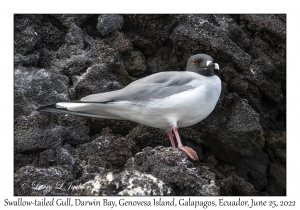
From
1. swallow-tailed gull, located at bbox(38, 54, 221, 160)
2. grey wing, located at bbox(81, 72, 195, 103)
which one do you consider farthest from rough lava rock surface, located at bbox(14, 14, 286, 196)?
grey wing, located at bbox(81, 72, 195, 103)

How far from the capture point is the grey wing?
5805 mm

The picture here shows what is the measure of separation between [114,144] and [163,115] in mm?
719

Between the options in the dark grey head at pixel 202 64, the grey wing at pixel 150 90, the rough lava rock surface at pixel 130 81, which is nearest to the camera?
the grey wing at pixel 150 90

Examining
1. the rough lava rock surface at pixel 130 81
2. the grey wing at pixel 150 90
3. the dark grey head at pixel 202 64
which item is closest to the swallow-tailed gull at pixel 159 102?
the grey wing at pixel 150 90

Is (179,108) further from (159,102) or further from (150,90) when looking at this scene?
(150,90)

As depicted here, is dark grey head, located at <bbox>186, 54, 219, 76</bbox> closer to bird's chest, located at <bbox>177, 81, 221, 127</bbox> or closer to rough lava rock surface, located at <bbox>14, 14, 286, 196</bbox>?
bird's chest, located at <bbox>177, 81, 221, 127</bbox>

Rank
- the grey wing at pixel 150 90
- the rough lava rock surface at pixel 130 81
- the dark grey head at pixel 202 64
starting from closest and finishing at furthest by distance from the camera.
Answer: the grey wing at pixel 150 90
the rough lava rock surface at pixel 130 81
the dark grey head at pixel 202 64

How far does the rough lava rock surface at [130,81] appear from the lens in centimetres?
603

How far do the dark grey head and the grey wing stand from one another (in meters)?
0.41

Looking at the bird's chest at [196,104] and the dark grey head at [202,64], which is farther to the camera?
the dark grey head at [202,64]

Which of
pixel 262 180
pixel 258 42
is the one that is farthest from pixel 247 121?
pixel 258 42

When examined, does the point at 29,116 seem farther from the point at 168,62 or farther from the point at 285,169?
the point at 285,169

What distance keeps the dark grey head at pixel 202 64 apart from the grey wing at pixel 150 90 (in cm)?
41

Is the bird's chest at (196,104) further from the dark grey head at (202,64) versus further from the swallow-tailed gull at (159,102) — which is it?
the dark grey head at (202,64)
